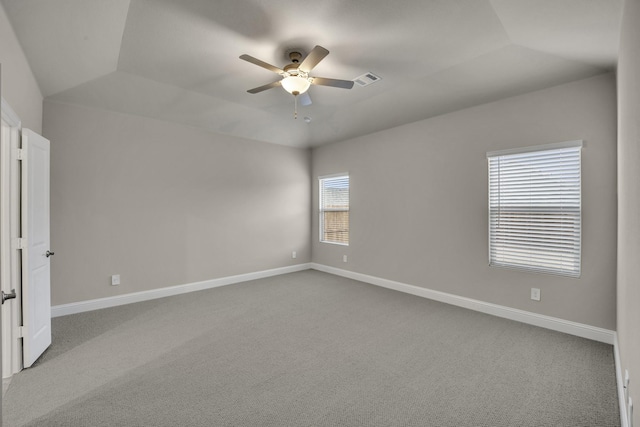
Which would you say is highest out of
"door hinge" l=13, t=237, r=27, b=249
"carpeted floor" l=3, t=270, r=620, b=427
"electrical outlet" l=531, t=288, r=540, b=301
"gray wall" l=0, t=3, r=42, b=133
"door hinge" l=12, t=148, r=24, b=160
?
"gray wall" l=0, t=3, r=42, b=133

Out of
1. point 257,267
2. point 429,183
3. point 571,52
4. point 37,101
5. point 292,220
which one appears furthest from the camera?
point 292,220

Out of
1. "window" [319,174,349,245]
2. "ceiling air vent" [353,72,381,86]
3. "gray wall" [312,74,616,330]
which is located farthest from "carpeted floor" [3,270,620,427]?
"ceiling air vent" [353,72,381,86]

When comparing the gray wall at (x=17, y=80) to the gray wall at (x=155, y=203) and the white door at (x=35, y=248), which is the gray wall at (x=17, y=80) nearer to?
the white door at (x=35, y=248)

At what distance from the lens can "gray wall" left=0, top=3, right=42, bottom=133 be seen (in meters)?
2.27

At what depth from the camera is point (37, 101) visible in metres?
3.40

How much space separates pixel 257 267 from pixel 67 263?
8.96ft

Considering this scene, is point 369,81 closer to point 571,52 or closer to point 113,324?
point 571,52

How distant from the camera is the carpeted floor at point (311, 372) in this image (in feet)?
6.89

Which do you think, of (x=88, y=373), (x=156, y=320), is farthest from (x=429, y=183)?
(x=88, y=373)

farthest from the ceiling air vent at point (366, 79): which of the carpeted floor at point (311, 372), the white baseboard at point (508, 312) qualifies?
the white baseboard at point (508, 312)

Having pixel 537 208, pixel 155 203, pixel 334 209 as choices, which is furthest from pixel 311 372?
pixel 334 209

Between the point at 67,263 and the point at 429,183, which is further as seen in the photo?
the point at 429,183

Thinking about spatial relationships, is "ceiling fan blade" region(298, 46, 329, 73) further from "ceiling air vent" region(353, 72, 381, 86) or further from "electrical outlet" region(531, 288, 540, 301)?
"electrical outlet" region(531, 288, 540, 301)

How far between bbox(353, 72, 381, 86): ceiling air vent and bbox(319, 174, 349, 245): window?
2.28m
